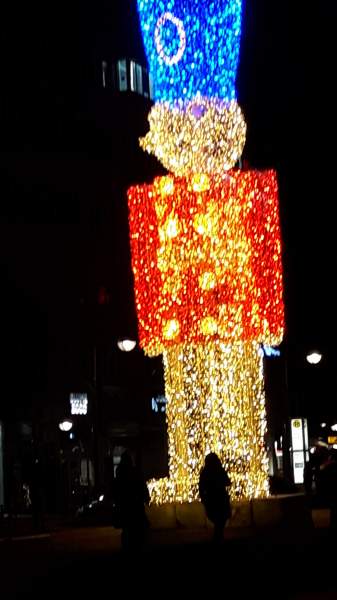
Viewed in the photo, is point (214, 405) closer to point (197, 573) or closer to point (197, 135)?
point (197, 135)

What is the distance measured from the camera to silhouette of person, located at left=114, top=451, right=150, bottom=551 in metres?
18.0

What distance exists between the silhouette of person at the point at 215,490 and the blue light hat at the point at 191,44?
5.43m

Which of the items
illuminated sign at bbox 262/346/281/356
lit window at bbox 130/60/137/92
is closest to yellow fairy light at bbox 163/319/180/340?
illuminated sign at bbox 262/346/281/356

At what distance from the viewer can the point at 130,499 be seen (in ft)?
59.9

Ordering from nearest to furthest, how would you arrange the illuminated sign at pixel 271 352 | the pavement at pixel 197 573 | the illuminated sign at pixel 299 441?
the pavement at pixel 197 573
the illuminated sign at pixel 299 441
the illuminated sign at pixel 271 352

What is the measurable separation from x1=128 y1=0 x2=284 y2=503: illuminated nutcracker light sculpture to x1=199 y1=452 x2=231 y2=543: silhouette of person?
1.52 m

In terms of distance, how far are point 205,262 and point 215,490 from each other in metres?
3.53

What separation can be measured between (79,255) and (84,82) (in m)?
11.4

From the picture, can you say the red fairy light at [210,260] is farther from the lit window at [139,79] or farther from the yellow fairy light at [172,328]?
the lit window at [139,79]

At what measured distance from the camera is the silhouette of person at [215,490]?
1914cm

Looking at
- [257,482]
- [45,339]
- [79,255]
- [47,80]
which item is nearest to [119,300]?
[79,255]

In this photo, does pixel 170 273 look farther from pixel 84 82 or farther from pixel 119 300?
pixel 84 82

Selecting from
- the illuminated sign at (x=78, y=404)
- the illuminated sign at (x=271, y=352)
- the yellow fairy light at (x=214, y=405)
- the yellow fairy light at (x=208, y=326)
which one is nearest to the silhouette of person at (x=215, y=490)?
the yellow fairy light at (x=214, y=405)

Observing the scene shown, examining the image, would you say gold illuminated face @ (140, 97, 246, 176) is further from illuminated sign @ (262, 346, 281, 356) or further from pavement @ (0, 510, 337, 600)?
illuminated sign @ (262, 346, 281, 356)
